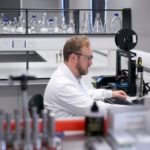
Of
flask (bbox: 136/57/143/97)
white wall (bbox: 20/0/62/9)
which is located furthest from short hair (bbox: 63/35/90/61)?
white wall (bbox: 20/0/62/9)

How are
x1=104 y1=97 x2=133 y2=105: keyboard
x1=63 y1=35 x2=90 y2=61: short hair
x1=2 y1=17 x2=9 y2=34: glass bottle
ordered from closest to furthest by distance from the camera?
x1=63 y1=35 x2=90 y2=61: short hair < x1=104 y1=97 x2=133 y2=105: keyboard < x1=2 y1=17 x2=9 y2=34: glass bottle

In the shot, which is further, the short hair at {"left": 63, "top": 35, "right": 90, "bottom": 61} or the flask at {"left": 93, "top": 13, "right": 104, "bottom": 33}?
the flask at {"left": 93, "top": 13, "right": 104, "bottom": 33}

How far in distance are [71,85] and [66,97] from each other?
83 mm

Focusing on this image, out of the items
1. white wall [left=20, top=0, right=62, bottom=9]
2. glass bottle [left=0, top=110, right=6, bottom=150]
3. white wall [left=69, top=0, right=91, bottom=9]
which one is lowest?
glass bottle [left=0, top=110, right=6, bottom=150]

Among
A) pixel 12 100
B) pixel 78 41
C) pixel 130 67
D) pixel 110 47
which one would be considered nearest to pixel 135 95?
pixel 130 67

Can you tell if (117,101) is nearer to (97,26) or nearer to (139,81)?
(139,81)

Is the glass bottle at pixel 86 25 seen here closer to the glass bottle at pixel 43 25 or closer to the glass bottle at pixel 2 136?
the glass bottle at pixel 43 25

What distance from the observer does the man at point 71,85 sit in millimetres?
2100

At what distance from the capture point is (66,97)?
2111 millimetres

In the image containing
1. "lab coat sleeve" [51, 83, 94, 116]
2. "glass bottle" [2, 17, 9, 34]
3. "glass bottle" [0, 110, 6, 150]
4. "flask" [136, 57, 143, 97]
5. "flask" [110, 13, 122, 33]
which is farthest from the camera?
"flask" [110, 13, 122, 33]

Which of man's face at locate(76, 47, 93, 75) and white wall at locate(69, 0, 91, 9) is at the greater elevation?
white wall at locate(69, 0, 91, 9)

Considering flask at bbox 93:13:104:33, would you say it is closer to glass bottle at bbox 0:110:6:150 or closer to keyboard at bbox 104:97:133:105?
keyboard at bbox 104:97:133:105

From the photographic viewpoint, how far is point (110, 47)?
3.94 meters

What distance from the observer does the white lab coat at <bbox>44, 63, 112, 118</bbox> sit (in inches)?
82.2
